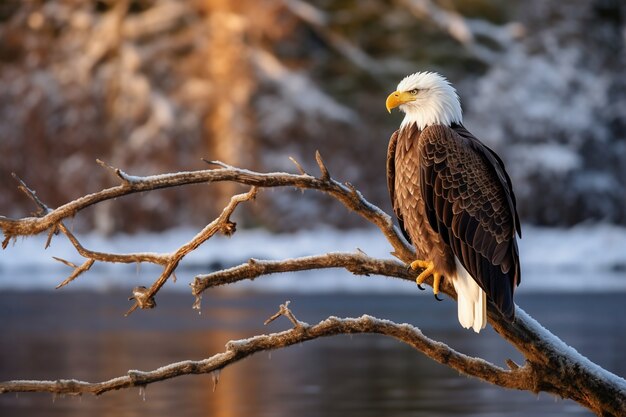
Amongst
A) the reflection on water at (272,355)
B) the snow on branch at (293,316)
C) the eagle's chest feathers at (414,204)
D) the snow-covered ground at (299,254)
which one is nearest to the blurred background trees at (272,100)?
the snow-covered ground at (299,254)

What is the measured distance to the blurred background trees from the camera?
87.5 feet

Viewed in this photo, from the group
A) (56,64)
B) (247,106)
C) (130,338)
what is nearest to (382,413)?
(130,338)

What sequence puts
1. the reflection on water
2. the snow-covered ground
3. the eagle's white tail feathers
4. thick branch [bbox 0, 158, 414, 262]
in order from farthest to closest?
the snow-covered ground < the reflection on water < the eagle's white tail feathers < thick branch [bbox 0, 158, 414, 262]

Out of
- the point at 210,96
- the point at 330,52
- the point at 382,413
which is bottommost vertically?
the point at 382,413

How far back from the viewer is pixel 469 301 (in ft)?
19.8

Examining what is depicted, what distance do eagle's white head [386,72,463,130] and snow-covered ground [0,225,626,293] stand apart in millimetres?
12100

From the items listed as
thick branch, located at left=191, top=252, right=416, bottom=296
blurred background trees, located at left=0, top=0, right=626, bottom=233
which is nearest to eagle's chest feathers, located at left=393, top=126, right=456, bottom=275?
thick branch, located at left=191, top=252, right=416, bottom=296

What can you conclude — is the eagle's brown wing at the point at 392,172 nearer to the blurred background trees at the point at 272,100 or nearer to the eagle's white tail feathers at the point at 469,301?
the eagle's white tail feathers at the point at 469,301

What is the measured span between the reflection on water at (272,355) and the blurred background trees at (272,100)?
8932 millimetres

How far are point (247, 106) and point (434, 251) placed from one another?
20225 mm

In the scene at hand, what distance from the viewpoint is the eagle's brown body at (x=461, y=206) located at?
6156mm

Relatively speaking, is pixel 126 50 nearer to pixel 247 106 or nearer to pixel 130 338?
pixel 247 106

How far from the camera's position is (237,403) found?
9391mm

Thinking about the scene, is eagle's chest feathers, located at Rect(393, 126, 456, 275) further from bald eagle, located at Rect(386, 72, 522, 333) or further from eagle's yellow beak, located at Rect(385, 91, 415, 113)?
eagle's yellow beak, located at Rect(385, 91, 415, 113)
